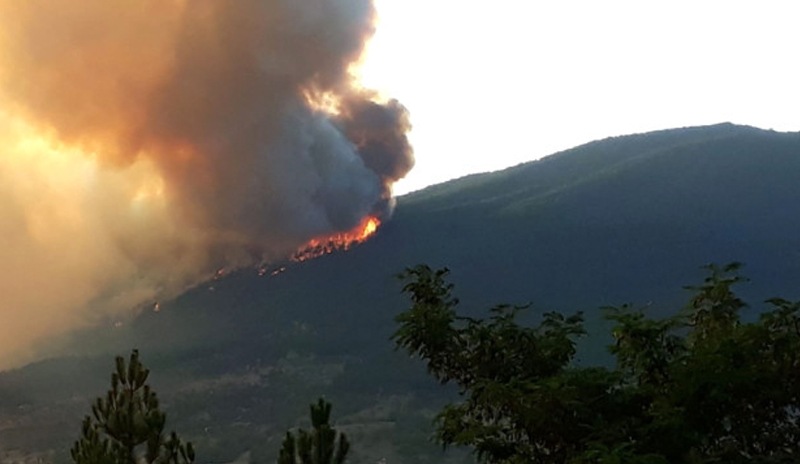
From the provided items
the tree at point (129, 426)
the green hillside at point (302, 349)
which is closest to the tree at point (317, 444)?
the tree at point (129, 426)

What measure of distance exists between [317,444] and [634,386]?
185 inches

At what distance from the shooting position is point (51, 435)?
122312 mm

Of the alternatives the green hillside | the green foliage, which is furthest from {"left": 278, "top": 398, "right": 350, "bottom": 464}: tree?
the green hillside

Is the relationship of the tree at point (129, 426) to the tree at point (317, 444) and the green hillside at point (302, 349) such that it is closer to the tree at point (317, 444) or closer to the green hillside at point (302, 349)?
the tree at point (317, 444)

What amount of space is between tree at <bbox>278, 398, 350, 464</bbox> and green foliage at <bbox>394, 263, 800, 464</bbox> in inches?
69.9

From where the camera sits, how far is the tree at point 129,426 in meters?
15.8

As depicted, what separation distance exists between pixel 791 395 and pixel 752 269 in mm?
195308

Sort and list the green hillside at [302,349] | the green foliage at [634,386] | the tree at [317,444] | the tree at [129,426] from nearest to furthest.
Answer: the green foliage at [634,386]
the tree at [317,444]
the tree at [129,426]
the green hillside at [302,349]

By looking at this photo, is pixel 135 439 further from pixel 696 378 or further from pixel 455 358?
pixel 696 378

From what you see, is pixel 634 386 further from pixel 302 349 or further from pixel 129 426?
pixel 302 349

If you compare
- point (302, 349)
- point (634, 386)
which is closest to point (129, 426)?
point (634, 386)

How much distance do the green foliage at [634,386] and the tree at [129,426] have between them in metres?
5.89

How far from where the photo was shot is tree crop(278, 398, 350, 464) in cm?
1320

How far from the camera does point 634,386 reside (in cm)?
1182
